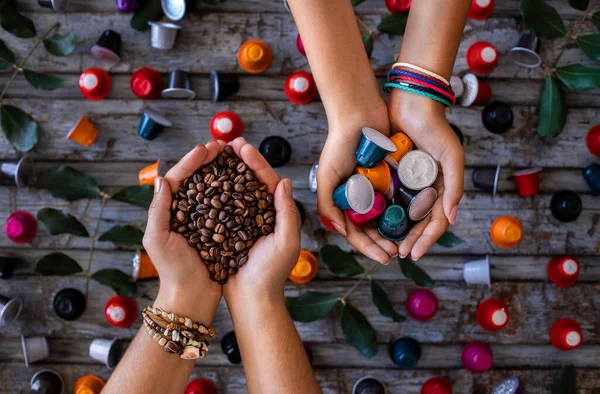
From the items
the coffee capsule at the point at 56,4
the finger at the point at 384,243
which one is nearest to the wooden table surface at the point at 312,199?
the coffee capsule at the point at 56,4

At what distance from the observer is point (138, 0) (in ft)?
4.83

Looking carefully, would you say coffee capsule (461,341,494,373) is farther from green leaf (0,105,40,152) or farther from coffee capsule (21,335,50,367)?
green leaf (0,105,40,152)

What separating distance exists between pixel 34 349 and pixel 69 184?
1.68 feet

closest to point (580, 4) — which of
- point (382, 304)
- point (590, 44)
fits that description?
point (590, 44)

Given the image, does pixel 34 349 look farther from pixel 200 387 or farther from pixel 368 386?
pixel 368 386

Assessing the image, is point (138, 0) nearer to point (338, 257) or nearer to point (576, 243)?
point (338, 257)

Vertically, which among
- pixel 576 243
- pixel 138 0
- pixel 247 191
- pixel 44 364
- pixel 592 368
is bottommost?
pixel 44 364

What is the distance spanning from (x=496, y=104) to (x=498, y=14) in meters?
0.29

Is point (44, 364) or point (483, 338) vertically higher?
point (483, 338)

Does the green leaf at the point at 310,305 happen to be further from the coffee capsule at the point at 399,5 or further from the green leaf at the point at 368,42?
the coffee capsule at the point at 399,5

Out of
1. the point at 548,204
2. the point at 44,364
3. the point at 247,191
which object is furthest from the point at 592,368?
the point at 44,364

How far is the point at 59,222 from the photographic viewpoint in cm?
145

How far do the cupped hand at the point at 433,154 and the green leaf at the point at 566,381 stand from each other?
679mm

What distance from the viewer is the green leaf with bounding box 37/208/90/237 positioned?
144 cm
